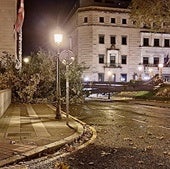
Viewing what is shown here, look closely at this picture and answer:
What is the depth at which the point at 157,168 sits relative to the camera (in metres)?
8.13

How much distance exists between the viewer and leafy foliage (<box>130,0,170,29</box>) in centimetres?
3441

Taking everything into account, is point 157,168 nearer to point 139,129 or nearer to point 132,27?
point 139,129

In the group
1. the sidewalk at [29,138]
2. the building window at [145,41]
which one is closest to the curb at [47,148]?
the sidewalk at [29,138]

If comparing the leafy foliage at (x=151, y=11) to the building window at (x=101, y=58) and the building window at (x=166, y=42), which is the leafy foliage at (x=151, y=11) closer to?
the building window at (x=101, y=58)

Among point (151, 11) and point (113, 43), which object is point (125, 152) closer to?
point (151, 11)

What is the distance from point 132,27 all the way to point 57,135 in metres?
66.0

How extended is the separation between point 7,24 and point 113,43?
3707 cm

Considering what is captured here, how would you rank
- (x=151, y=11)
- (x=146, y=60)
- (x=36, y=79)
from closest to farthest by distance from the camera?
(x=36, y=79) < (x=151, y=11) < (x=146, y=60)

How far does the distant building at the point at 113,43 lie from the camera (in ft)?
240

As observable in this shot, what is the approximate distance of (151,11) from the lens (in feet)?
114

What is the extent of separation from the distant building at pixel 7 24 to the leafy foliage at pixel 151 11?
42.5ft

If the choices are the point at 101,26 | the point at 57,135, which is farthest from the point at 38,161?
the point at 101,26

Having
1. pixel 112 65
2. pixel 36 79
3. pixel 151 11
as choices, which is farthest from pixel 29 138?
pixel 112 65

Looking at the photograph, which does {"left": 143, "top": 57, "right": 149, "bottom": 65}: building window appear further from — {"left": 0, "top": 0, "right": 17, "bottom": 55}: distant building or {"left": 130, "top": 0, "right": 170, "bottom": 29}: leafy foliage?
{"left": 130, "top": 0, "right": 170, "bottom": 29}: leafy foliage
